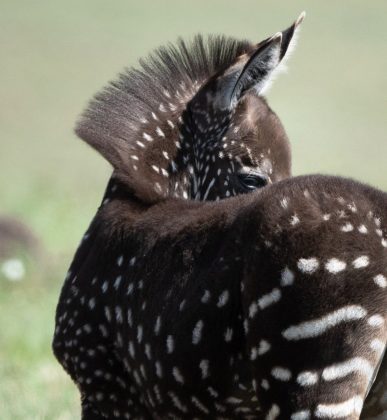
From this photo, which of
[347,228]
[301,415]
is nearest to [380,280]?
[347,228]

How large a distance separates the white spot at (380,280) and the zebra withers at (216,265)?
0.02 meters

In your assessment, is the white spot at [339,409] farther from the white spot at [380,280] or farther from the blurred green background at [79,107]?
the blurred green background at [79,107]

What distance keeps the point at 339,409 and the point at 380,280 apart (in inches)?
20.6

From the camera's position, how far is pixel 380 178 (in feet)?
71.1

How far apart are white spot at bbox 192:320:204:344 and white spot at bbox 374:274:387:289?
2.68 ft

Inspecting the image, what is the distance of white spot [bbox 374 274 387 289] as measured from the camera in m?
4.31

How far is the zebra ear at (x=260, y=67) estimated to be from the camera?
6.60 m

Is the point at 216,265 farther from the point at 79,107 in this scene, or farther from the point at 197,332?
the point at 79,107

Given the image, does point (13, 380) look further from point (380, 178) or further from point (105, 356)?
point (380, 178)

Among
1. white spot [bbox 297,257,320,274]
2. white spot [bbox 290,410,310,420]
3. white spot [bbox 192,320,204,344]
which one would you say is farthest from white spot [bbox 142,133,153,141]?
white spot [bbox 290,410,310,420]

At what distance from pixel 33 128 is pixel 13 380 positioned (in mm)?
19005

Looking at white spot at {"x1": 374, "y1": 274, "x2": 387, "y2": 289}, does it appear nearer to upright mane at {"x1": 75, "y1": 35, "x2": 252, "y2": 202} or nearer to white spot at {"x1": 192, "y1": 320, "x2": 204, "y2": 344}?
white spot at {"x1": 192, "y1": 320, "x2": 204, "y2": 344}

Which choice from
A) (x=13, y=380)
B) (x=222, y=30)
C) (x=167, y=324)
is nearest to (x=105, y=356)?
(x=167, y=324)

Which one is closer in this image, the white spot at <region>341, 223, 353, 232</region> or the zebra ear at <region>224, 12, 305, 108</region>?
the white spot at <region>341, 223, 353, 232</region>
